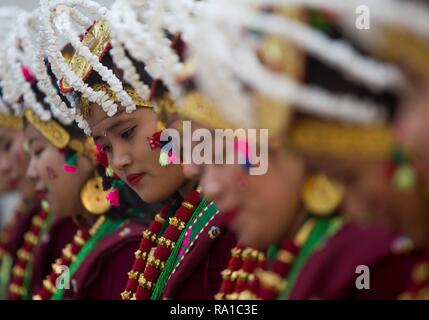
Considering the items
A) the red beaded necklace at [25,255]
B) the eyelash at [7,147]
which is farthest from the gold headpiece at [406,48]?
the eyelash at [7,147]

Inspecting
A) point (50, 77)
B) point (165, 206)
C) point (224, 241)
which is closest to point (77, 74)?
point (50, 77)

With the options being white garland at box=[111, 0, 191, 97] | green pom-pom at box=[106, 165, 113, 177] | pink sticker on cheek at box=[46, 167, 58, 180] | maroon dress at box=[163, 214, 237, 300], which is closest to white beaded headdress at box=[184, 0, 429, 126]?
white garland at box=[111, 0, 191, 97]

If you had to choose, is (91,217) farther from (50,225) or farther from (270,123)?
(270,123)

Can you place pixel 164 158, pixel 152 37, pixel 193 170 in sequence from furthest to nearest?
pixel 164 158, pixel 152 37, pixel 193 170

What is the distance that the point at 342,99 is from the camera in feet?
4.02

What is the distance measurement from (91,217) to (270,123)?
1.55 meters

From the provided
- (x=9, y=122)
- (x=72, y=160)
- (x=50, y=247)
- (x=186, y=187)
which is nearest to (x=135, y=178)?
(x=186, y=187)

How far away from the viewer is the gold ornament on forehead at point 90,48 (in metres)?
2.11

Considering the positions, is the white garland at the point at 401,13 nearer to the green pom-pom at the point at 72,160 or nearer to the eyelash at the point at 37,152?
the green pom-pom at the point at 72,160

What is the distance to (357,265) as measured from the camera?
4.42 feet

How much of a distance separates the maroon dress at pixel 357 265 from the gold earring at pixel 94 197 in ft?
4.28

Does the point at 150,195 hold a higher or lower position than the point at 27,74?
lower

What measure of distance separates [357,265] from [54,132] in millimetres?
1518

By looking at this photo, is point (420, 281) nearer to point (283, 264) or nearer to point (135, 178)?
point (283, 264)
